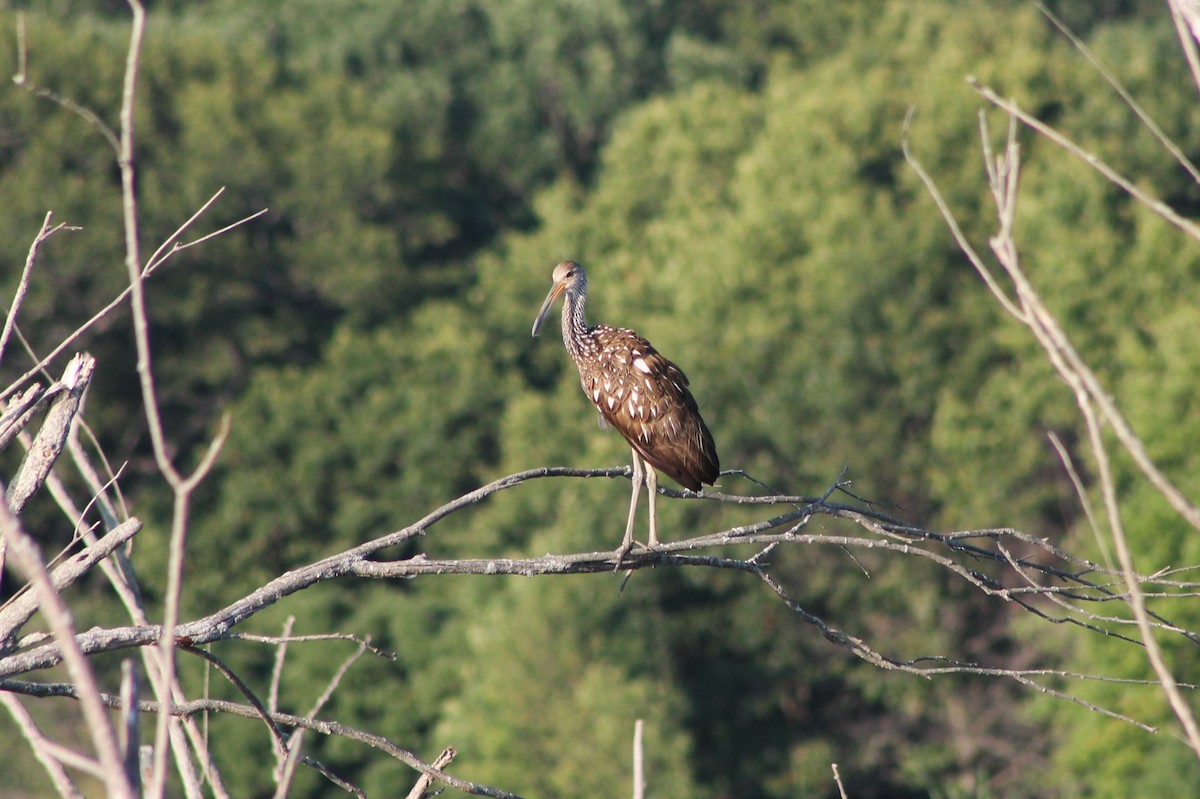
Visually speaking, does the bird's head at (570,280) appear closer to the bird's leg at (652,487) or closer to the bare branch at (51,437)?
the bird's leg at (652,487)

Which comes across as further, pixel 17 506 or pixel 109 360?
pixel 109 360

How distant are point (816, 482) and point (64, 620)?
35024mm

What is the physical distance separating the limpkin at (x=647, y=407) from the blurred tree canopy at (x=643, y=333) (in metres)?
22.8

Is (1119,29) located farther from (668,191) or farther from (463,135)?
(463,135)

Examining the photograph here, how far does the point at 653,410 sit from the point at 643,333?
3274 cm

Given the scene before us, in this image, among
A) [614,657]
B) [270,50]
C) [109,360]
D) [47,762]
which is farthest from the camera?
[270,50]

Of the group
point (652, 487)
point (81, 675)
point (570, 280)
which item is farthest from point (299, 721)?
point (570, 280)

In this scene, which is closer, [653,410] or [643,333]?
[653,410]

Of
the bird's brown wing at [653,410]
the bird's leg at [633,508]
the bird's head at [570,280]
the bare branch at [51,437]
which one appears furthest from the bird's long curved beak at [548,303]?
the bare branch at [51,437]

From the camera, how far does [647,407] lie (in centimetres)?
820

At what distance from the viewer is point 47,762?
402cm

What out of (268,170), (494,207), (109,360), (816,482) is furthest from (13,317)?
(494,207)

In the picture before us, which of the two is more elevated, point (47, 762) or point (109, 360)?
point (109, 360)

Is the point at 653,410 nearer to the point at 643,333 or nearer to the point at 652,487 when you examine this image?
the point at 652,487
